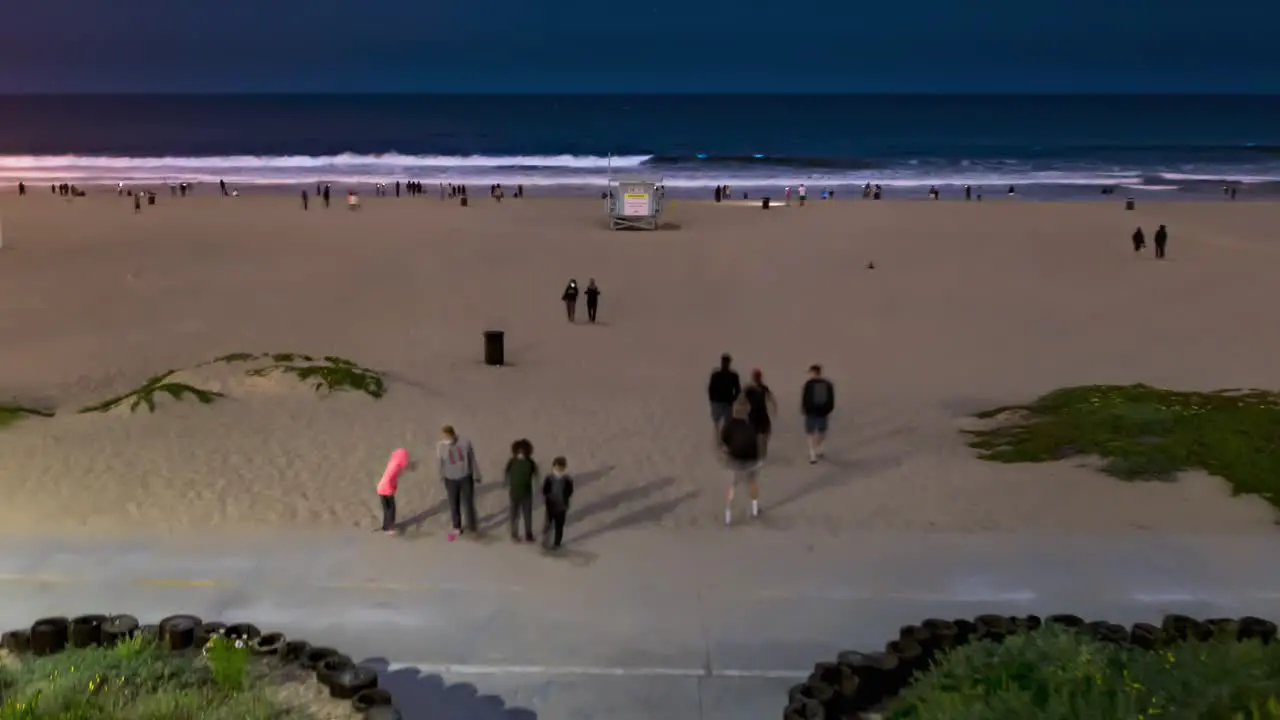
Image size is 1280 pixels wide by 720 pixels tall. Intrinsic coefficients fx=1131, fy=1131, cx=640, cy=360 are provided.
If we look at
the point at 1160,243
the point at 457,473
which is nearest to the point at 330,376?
the point at 457,473

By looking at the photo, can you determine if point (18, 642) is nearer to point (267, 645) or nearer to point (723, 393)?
point (267, 645)

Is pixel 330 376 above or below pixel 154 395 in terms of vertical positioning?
above

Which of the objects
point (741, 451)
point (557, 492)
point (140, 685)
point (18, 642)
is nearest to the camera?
point (140, 685)

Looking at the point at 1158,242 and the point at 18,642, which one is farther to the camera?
the point at 1158,242

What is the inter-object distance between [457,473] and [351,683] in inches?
168

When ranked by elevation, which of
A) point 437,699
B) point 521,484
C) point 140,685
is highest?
point 521,484

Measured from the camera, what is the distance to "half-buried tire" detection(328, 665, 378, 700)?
7062mm

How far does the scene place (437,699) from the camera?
7.90m

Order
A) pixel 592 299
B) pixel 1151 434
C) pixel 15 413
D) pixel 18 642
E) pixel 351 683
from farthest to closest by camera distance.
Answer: pixel 592 299 < pixel 15 413 < pixel 1151 434 < pixel 18 642 < pixel 351 683

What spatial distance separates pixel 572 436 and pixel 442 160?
81.8m

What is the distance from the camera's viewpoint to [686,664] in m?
8.42

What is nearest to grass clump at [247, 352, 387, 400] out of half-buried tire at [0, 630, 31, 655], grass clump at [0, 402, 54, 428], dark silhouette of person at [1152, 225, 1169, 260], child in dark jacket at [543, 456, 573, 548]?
grass clump at [0, 402, 54, 428]

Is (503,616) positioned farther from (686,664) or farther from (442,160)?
(442,160)

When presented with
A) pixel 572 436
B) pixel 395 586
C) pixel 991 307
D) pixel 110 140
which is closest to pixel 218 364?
pixel 572 436
